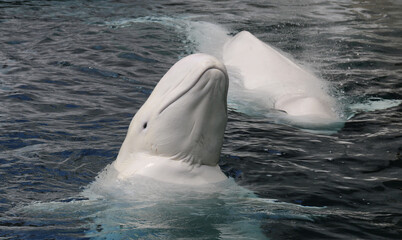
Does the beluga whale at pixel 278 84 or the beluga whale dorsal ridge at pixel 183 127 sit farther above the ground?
the beluga whale dorsal ridge at pixel 183 127

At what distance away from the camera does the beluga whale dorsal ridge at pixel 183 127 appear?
5.59 metres

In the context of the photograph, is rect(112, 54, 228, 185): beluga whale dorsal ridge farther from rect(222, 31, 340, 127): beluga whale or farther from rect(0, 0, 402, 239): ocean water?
rect(222, 31, 340, 127): beluga whale

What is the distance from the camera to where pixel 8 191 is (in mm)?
6367

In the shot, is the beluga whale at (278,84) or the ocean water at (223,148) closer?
the ocean water at (223,148)

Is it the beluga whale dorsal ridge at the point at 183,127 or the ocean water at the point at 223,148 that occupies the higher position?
the beluga whale dorsal ridge at the point at 183,127

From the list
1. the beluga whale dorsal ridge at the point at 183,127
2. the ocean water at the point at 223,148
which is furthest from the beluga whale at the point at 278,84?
the beluga whale dorsal ridge at the point at 183,127

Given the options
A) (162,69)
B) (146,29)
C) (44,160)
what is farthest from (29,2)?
(44,160)

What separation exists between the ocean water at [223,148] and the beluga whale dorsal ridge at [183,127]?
0.19 meters

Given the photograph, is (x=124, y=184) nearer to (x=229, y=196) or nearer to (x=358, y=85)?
(x=229, y=196)

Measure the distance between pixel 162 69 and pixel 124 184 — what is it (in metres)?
6.12

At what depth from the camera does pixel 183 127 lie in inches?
227

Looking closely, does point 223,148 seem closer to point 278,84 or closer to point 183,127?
point 183,127

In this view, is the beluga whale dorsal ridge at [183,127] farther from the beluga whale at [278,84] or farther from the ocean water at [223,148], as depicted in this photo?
the beluga whale at [278,84]

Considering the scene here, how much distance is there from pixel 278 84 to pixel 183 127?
16.6 ft
